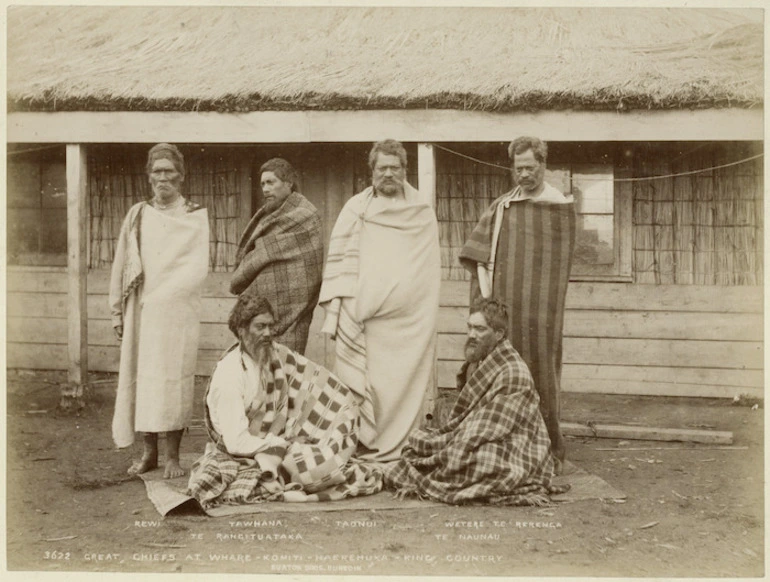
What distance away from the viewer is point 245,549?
156 inches

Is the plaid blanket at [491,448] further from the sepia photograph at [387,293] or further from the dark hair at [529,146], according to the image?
the dark hair at [529,146]

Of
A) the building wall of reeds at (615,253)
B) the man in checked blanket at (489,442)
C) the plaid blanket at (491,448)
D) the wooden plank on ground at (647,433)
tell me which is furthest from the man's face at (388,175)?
the building wall of reeds at (615,253)

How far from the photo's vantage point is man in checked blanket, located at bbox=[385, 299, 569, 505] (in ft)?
14.3

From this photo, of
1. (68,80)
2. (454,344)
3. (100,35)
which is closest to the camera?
(68,80)

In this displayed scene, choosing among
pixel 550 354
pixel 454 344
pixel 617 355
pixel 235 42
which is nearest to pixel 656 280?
pixel 617 355

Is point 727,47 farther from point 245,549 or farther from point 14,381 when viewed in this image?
point 14,381

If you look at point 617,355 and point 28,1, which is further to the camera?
point 617,355

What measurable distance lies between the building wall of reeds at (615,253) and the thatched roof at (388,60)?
1.00 metres

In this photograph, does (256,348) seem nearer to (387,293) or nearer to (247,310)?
(247,310)

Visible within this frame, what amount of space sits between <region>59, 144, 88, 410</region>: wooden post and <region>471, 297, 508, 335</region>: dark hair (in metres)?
3.76

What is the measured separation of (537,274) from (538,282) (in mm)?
46

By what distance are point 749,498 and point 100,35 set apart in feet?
19.5

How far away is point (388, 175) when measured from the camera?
4.96 m

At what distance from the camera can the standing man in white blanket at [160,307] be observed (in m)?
4.89
